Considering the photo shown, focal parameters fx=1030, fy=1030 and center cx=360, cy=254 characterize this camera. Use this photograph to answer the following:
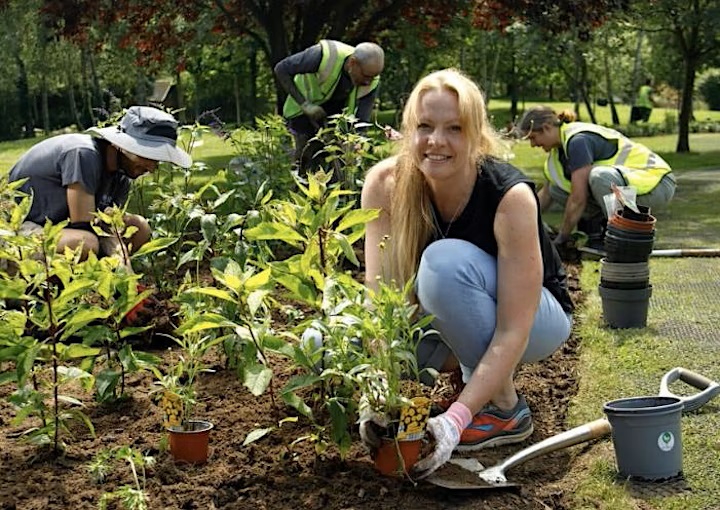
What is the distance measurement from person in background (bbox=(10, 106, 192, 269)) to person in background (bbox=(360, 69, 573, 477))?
1.43m

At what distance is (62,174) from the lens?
431cm

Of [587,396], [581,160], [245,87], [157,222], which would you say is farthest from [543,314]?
[245,87]

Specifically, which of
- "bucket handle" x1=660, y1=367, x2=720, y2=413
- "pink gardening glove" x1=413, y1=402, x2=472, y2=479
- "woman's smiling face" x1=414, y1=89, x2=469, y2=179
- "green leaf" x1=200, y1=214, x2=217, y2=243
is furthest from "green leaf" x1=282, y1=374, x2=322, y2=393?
"green leaf" x1=200, y1=214, x2=217, y2=243

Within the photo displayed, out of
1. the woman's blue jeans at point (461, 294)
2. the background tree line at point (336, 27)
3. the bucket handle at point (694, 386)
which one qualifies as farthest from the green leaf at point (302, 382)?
the background tree line at point (336, 27)

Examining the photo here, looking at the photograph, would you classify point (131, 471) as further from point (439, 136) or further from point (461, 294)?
point (439, 136)

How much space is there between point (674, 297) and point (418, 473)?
9.16 ft

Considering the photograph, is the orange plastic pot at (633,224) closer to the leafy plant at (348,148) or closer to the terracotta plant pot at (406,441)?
the leafy plant at (348,148)

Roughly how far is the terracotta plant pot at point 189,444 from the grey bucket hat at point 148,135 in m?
1.62

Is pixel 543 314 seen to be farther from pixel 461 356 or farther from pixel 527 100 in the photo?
pixel 527 100

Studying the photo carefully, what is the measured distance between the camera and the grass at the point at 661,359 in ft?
8.64

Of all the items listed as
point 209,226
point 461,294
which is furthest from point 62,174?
point 461,294

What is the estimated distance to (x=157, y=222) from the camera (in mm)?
4375

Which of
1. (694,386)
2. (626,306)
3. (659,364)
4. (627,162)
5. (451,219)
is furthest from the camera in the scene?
(627,162)

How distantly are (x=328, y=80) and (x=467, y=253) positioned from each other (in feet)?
13.2
